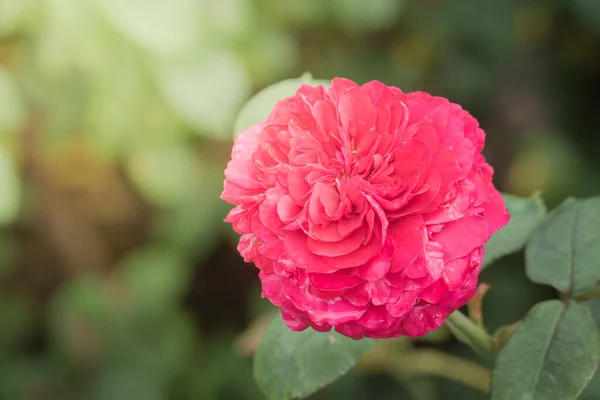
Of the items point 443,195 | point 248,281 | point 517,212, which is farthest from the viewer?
point 248,281

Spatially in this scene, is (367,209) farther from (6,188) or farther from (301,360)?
(6,188)

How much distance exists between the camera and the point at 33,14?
1135 mm

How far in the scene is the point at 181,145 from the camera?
1271 mm

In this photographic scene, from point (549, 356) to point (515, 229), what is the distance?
174 mm

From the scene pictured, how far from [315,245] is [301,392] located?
7.5 inches

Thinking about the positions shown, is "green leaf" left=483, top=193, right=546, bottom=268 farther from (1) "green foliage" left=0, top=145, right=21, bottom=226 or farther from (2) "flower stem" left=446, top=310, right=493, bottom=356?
(1) "green foliage" left=0, top=145, right=21, bottom=226

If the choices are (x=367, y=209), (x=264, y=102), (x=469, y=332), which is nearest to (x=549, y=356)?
(x=469, y=332)

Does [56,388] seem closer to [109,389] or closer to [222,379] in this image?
[109,389]

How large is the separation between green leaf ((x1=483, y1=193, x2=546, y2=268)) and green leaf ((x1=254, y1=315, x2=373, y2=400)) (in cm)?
17

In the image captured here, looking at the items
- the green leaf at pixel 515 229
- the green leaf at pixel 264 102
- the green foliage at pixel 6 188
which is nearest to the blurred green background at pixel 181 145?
the green foliage at pixel 6 188

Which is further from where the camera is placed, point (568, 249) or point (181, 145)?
point (181, 145)

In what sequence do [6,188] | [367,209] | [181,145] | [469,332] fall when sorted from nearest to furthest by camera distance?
[367,209] < [469,332] < [6,188] < [181,145]

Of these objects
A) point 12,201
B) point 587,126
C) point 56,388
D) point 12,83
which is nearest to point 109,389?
point 56,388

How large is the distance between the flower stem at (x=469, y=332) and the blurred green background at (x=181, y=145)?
28 centimetres
